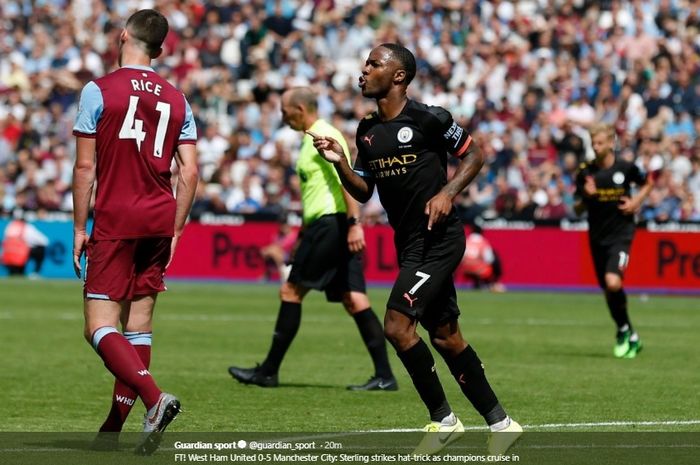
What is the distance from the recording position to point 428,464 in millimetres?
8125

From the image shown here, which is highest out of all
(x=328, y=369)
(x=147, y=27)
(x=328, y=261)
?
(x=147, y=27)

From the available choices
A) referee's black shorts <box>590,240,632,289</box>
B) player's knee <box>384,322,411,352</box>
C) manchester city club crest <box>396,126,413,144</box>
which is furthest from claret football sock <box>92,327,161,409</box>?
referee's black shorts <box>590,240,632,289</box>

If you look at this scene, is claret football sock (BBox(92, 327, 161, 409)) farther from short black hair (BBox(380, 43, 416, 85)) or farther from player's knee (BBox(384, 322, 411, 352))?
short black hair (BBox(380, 43, 416, 85))

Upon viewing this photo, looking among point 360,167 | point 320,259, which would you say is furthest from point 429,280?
point 320,259

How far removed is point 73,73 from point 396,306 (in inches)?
1131

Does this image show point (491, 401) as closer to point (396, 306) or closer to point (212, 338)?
point (396, 306)

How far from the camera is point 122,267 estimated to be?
27.9 ft

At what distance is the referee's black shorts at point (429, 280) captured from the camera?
8.60 m

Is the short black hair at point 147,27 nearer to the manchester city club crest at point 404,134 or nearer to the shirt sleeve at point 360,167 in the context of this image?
the shirt sleeve at point 360,167

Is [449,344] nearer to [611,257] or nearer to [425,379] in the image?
[425,379]

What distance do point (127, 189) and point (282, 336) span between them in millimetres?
4607

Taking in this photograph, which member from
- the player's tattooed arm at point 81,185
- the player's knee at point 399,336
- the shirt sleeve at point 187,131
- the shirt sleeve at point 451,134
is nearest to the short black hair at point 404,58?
the shirt sleeve at point 451,134

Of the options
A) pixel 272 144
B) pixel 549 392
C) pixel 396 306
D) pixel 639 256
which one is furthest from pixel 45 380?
pixel 272 144

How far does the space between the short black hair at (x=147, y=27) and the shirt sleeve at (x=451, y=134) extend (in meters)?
1.64
